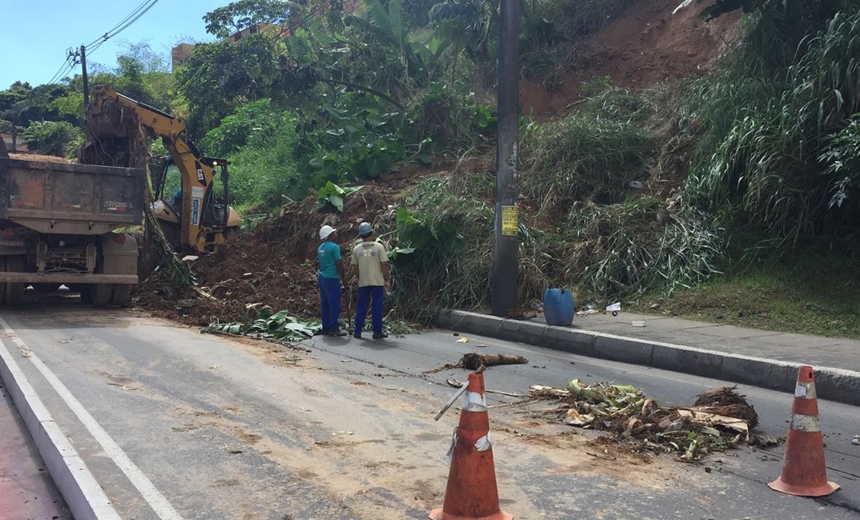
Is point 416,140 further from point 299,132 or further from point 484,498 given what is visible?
point 484,498

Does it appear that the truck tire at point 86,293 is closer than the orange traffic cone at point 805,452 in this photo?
No

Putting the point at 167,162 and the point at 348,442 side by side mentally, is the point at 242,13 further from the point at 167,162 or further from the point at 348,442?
the point at 348,442

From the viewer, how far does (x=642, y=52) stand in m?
20.5

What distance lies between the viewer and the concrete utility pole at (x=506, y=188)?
1137cm

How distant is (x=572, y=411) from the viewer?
6293mm

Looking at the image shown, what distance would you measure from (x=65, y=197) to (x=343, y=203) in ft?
17.4

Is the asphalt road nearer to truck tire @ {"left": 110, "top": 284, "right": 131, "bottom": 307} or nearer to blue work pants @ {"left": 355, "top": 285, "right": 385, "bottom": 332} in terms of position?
blue work pants @ {"left": 355, "top": 285, "right": 385, "bottom": 332}

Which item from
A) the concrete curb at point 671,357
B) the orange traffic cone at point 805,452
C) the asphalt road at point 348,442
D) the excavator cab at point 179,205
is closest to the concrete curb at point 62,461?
the asphalt road at point 348,442

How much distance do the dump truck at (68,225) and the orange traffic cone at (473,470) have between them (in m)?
10.2

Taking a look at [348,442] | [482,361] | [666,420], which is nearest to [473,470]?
[348,442]

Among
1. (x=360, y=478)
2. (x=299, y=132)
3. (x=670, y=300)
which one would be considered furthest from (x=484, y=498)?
(x=299, y=132)

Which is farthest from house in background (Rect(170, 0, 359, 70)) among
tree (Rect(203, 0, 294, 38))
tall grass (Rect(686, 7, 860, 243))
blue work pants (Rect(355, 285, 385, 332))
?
blue work pants (Rect(355, 285, 385, 332))

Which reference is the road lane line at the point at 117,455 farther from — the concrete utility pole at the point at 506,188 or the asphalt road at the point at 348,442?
the concrete utility pole at the point at 506,188

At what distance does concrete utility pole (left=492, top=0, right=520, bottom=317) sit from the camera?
448 inches
